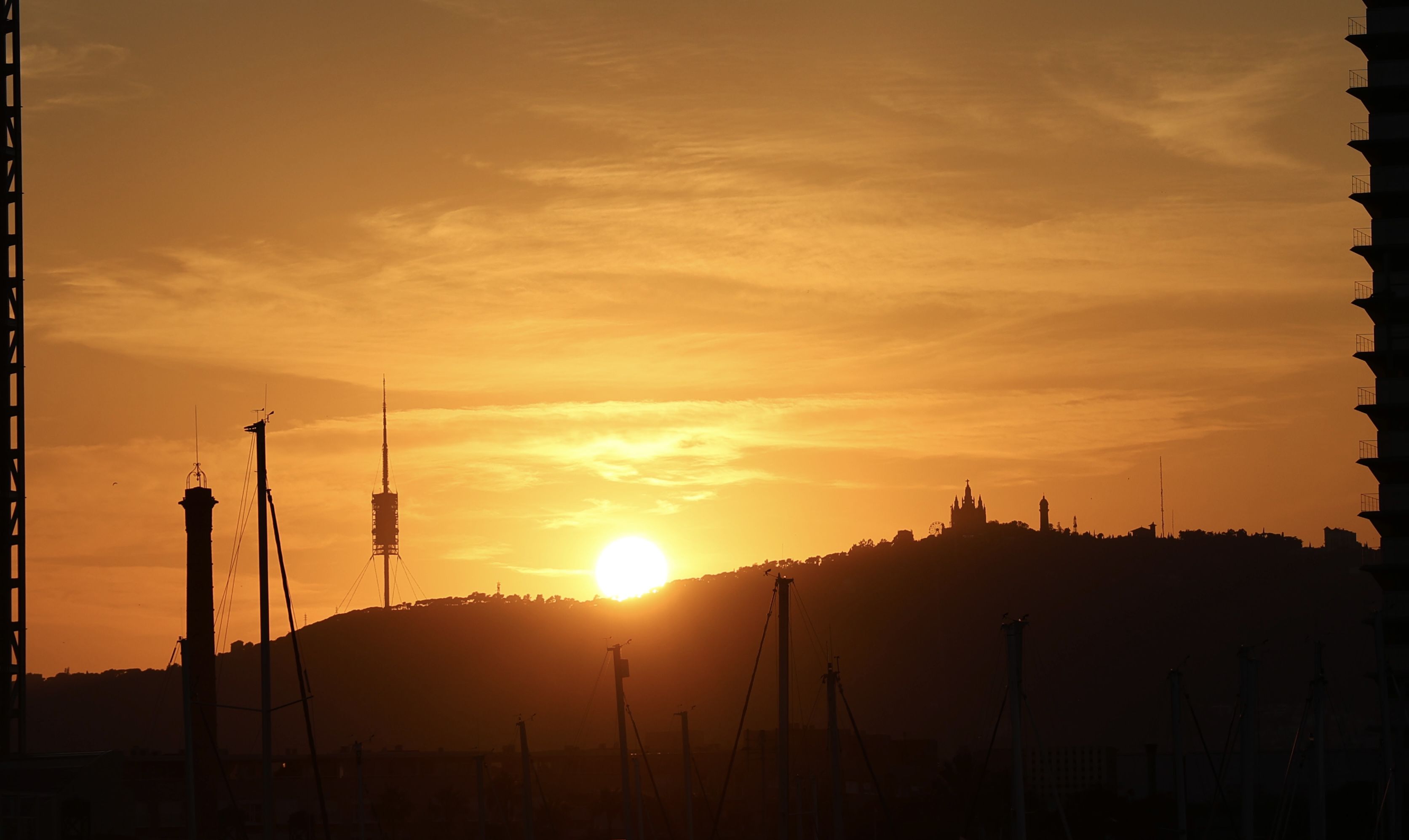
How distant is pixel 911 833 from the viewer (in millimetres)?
110000

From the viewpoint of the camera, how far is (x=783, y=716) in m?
64.0

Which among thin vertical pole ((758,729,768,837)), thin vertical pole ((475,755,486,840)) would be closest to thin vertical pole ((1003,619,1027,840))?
thin vertical pole ((758,729,768,837))

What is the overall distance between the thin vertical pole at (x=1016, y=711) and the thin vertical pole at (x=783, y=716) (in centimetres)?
848

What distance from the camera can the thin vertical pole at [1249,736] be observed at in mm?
60406

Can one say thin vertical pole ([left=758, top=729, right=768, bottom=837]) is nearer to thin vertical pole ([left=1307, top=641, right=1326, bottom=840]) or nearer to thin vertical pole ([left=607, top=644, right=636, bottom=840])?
thin vertical pole ([left=607, top=644, right=636, bottom=840])

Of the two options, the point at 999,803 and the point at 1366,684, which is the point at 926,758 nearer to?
the point at 999,803

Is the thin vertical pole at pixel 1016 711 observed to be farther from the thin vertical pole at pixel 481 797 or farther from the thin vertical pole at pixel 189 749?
the thin vertical pole at pixel 481 797

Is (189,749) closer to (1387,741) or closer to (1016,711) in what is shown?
(1016,711)

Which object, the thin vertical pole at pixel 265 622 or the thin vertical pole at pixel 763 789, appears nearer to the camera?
the thin vertical pole at pixel 265 622

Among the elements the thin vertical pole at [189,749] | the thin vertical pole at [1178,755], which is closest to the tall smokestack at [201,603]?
the thin vertical pole at [189,749]

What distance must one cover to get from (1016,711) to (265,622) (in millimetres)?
25777

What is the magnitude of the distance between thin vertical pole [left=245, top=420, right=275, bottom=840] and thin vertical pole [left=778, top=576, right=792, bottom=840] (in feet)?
60.1

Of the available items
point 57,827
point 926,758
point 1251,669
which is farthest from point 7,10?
point 926,758

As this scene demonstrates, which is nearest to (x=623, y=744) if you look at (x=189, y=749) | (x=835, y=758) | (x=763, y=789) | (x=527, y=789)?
(x=527, y=789)
